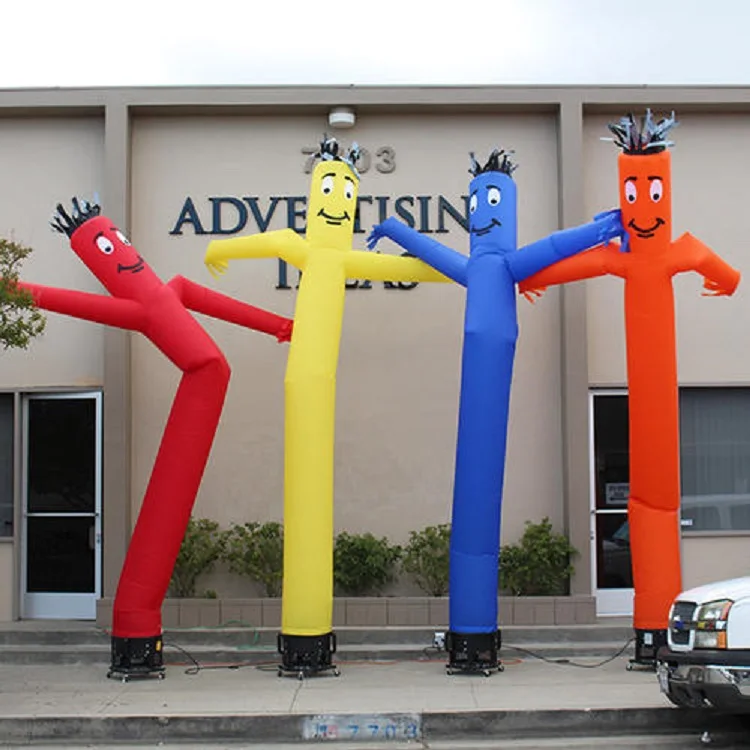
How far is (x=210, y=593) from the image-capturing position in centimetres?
1242

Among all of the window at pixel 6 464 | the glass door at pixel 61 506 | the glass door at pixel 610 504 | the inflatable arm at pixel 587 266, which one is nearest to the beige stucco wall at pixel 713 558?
the glass door at pixel 610 504

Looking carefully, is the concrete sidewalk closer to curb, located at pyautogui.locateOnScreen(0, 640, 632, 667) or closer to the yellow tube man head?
curb, located at pyautogui.locateOnScreen(0, 640, 632, 667)

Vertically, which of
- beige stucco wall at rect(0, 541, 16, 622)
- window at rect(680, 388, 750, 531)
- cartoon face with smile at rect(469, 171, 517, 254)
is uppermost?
cartoon face with smile at rect(469, 171, 517, 254)

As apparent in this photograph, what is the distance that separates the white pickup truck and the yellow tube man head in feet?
15.0

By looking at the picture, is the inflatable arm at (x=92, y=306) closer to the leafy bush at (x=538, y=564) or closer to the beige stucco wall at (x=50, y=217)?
the beige stucco wall at (x=50, y=217)

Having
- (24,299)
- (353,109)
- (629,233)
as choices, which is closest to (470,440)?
(629,233)

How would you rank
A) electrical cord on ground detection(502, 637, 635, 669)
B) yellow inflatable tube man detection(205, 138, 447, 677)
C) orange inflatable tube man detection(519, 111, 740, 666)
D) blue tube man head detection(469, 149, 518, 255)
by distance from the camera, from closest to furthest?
1. yellow inflatable tube man detection(205, 138, 447, 677)
2. orange inflatable tube man detection(519, 111, 740, 666)
3. blue tube man head detection(469, 149, 518, 255)
4. electrical cord on ground detection(502, 637, 635, 669)

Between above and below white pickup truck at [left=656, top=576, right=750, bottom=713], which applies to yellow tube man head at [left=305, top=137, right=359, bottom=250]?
above

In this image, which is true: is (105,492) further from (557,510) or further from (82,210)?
(557,510)

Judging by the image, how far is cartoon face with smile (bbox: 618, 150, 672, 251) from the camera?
32.8 feet

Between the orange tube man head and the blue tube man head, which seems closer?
the orange tube man head

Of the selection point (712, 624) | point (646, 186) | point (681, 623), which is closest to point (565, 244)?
point (646, 186)

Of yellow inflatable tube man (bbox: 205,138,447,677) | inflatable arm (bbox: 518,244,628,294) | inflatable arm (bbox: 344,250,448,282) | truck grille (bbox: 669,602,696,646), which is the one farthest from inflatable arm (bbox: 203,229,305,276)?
truck grille (bbox: 669,602,696,646)

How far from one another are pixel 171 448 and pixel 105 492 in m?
2.70
